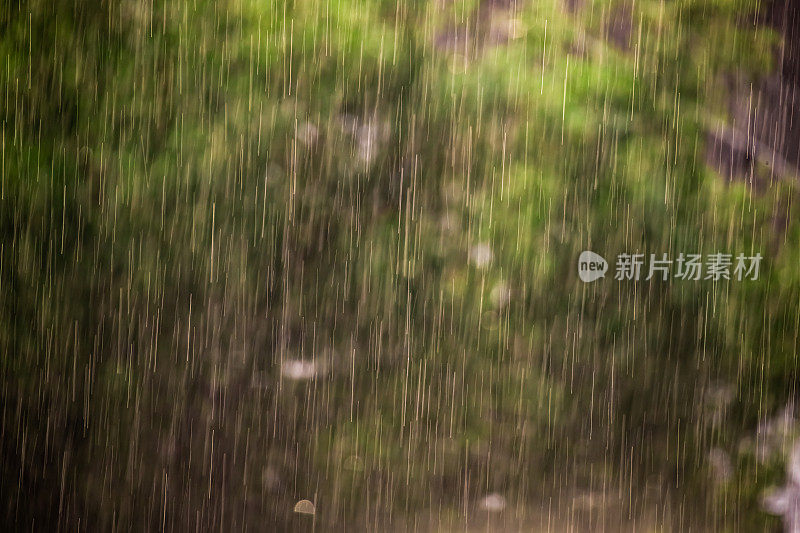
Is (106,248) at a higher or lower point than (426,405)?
higher

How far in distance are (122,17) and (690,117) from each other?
274 cm

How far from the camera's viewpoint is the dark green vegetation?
300 centimetres

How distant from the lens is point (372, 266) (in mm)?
3311

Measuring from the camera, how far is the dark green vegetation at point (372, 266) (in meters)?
3.00

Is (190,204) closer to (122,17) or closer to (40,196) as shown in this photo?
(40,196)

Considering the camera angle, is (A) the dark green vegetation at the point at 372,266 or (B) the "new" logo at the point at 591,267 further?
(B) the "new" logo at the point at 591,267

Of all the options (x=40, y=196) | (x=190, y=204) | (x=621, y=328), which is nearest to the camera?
(x=40, y=196)

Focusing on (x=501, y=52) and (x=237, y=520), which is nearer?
(x=501, y=52)

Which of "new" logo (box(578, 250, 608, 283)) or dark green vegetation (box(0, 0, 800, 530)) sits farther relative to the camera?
"new" logo (box(578, 250, 608, 283))

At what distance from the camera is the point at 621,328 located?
3438mm

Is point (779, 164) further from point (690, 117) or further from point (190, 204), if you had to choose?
point (190, 204)

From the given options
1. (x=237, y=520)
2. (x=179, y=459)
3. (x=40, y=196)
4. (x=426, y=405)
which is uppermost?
(x=40, y=196)

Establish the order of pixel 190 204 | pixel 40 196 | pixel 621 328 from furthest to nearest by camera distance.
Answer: pixel 621 328
pixel 190 204
pixel 40 196

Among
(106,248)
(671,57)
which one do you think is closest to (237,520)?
(106,248)
